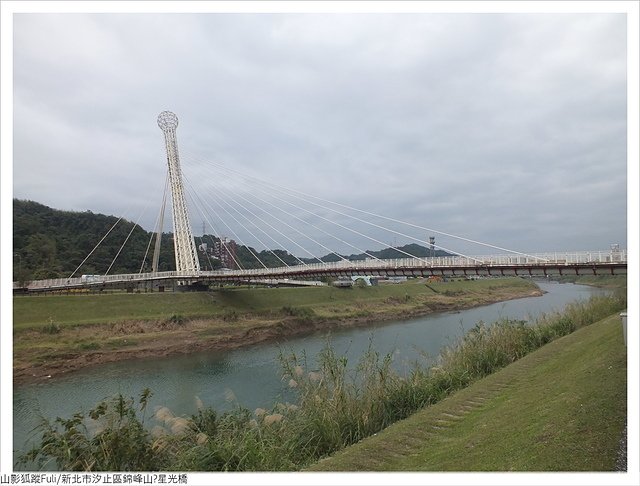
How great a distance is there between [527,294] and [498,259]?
37.9 m

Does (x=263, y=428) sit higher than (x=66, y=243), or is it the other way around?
(x=66, y=243)

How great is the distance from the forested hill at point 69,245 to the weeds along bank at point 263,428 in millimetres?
22064

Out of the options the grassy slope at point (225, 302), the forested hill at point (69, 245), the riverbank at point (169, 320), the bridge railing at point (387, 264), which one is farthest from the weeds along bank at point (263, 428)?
the forested hill at point (69, 245)

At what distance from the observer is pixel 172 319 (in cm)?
2241

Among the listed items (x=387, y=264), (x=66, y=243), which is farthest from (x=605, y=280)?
(x=66, y=243)

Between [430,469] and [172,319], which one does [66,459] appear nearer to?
[430,469]

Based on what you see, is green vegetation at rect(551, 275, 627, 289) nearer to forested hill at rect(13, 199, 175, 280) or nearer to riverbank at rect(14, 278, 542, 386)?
riverbank at rect(14, 278, 542, 386)

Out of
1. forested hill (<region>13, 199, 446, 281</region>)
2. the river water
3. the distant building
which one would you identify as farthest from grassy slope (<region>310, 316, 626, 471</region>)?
the distant building

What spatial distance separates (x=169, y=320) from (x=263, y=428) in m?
18.0

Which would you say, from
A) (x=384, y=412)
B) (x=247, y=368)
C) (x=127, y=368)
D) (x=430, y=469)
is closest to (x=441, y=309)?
(x=247, y=368)

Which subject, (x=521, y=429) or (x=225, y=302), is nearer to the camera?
(x=521, y=429)

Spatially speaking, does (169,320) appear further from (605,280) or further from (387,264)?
(605,280)

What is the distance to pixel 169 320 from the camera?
2230 centimetres

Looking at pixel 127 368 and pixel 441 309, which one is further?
pixel 441 309
